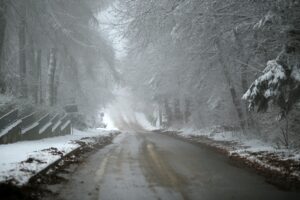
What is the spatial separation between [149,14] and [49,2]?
306 inches

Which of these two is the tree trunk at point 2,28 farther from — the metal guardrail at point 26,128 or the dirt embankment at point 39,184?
the dirt embankment at point 39,184

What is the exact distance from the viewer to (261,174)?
8984 mm

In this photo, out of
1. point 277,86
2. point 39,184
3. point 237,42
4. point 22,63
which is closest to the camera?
point 39,184

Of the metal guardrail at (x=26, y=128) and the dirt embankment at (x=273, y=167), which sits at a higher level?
the metal guardrail at (x=26, y=128)

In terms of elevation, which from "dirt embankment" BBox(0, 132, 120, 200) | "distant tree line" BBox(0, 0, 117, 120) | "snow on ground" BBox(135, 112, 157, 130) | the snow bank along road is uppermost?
"distant tree line" BBox(0, 0, 117, 120)

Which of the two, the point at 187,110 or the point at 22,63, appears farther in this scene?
the point at 187,110

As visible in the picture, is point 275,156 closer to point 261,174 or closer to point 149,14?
point 261,174

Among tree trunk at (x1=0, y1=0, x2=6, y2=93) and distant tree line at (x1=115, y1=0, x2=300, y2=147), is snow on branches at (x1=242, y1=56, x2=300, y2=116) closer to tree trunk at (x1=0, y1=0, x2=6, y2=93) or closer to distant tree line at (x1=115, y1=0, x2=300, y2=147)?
distant tree line at (x1=115, y1=0, x2=300, y2=147)

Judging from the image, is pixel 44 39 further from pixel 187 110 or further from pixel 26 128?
pixel 187 110

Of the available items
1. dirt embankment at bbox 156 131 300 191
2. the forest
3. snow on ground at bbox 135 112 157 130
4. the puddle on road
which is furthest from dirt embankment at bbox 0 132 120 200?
snow on ground at bbox 135 112 157 130

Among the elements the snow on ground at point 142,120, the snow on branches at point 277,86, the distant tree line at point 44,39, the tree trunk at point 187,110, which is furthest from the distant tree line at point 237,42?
the snow on ground at point 142,120

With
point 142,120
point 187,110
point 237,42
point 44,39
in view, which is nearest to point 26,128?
point 44,39

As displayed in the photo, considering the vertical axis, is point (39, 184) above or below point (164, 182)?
above

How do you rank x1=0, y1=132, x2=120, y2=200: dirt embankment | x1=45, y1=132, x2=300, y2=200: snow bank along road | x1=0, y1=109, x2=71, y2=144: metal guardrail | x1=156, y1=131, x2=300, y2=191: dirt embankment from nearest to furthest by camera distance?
x1=0, y1=132, x2=120, y2=200: dirt embankment
x1=45, y1=132, x2=300, y2=200: snow bank along road
x1=156, y1=131, x2=300, y2=191: dirt embankment
x1=0, y1=109, x2=71, y2=144: metal guardrail
